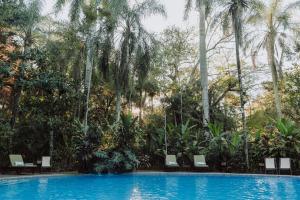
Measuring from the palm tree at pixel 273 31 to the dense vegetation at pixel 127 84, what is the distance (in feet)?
0.22

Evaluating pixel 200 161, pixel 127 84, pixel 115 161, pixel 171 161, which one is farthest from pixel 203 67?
pixel 115 161

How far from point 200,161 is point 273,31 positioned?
1124cm

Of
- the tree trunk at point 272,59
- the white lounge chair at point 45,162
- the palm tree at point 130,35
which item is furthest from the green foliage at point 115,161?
the tree trunk at point 272,59

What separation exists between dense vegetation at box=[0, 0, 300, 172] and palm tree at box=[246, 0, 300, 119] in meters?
0.07

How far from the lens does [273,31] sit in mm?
22156

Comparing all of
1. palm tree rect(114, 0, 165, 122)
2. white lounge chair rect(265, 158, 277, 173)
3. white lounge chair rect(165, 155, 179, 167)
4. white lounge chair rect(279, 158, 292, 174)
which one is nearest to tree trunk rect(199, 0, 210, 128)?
palm tree rect(114, 0, 165, 122)

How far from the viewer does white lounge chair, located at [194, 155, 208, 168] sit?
15.8 m

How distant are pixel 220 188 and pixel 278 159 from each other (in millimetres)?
5301

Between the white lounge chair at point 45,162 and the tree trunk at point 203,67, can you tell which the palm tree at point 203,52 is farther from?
the white lounge chair at point 45,162

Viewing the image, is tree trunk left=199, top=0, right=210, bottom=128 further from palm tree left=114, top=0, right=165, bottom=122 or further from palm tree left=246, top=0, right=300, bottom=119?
palm tree left=246, top=0, right=300, bottom=119

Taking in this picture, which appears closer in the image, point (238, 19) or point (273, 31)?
point (238, 19)

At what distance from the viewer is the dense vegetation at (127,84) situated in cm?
1546

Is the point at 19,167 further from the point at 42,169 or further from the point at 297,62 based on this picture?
the point at 297,62

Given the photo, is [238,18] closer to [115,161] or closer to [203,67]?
[203,67]
